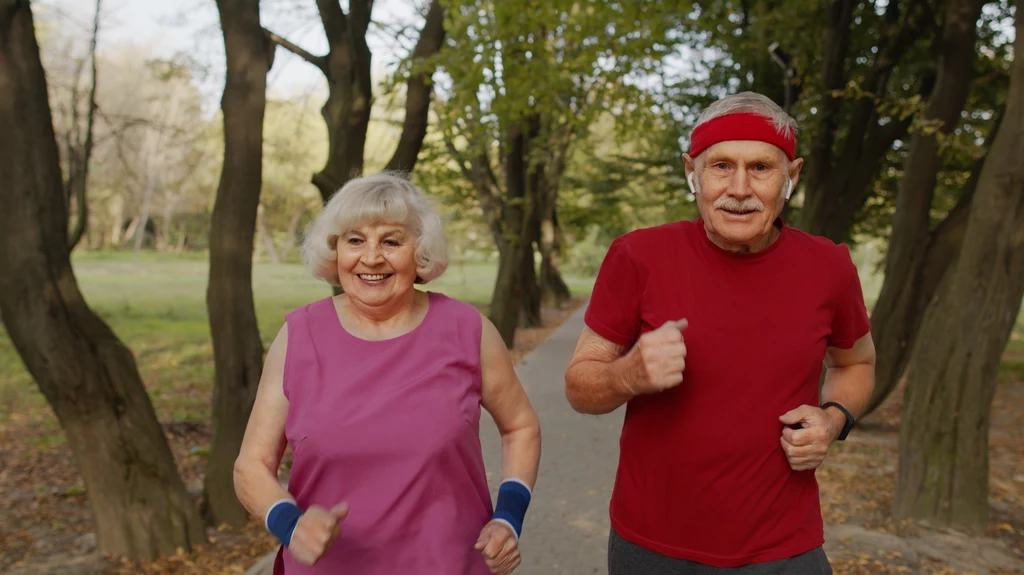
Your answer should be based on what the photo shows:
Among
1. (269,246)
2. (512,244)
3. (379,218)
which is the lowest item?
(269,246)

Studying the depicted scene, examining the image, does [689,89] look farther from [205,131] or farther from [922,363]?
[922,363]

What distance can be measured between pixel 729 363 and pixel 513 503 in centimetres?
74

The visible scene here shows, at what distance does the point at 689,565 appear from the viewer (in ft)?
7.89

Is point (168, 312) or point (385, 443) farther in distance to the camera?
point (168, 312)

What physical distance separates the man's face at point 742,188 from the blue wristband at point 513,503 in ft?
3.01

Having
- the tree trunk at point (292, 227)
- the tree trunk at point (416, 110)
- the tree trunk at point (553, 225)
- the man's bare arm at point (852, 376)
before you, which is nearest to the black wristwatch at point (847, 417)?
the man's bare arm at point (852, 376)

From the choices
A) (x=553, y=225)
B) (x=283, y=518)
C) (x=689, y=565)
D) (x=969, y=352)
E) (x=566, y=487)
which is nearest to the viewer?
(x=283, y=518)

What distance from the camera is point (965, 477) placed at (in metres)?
6.26

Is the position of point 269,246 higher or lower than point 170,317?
higher

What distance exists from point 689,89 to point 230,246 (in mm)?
13409

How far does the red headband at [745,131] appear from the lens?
2.35m

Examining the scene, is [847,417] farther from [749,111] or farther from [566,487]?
[566,487]

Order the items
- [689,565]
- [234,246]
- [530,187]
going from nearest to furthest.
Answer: [689,565]
[234,246]
[530,187]

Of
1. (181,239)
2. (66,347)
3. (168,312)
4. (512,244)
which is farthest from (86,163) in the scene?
(181,239)
